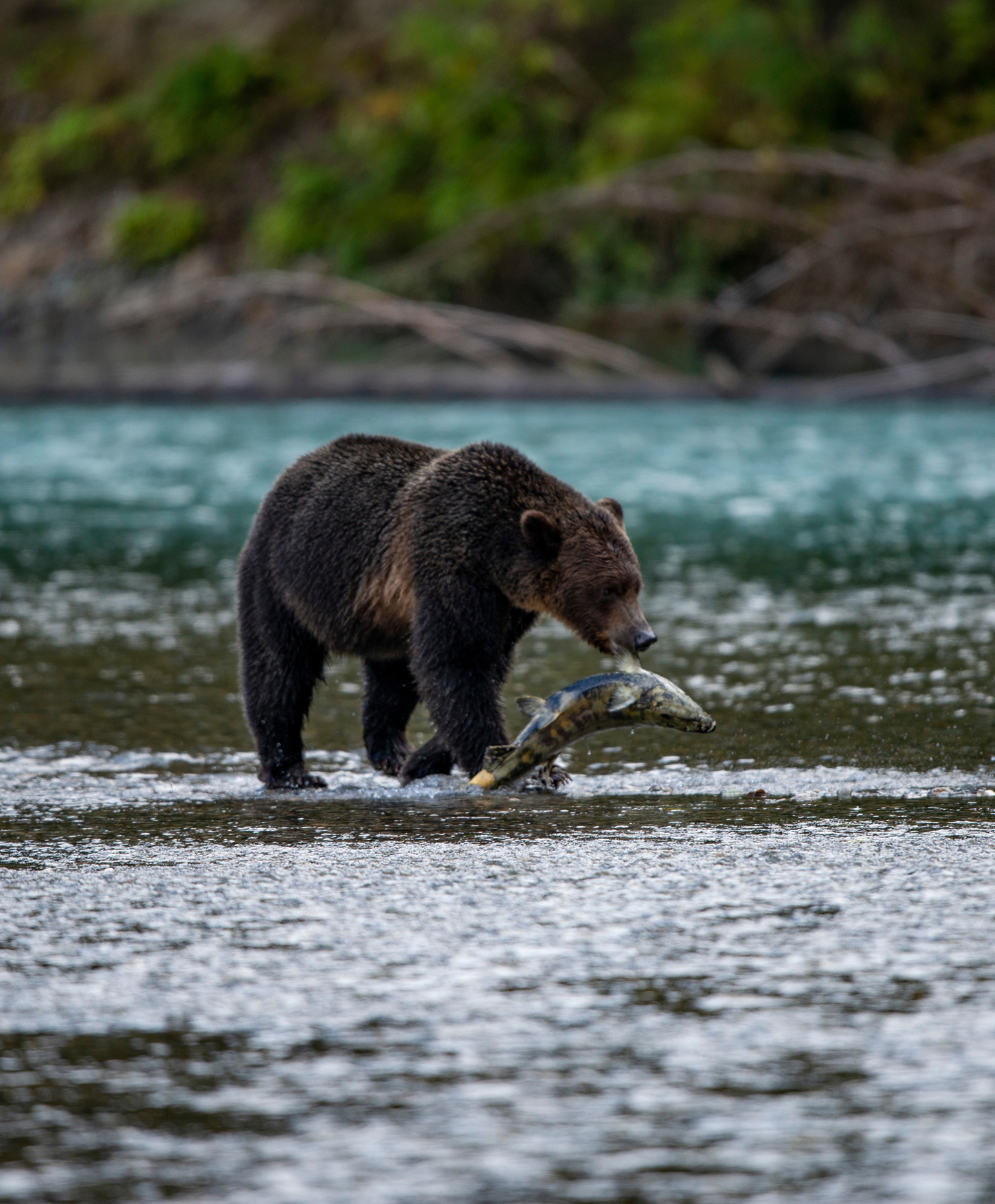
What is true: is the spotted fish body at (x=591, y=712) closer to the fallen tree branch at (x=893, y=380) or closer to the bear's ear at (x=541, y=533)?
the bear's ear at (x=541, y=533)

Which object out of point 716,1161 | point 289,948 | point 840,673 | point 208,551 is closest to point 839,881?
point 289,948

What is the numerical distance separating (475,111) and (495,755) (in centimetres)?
2290

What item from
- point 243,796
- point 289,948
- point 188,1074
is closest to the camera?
point 188,1074

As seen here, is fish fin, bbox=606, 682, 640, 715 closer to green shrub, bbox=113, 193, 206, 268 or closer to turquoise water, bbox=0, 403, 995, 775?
turquoise water, bbox=0, 403, 995, 775

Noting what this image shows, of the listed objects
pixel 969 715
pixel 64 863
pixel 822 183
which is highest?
pixel 822 183

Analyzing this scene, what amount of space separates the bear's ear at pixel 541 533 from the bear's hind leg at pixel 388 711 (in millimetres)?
838

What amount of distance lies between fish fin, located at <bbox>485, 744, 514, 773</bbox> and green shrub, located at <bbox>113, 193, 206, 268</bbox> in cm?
2409

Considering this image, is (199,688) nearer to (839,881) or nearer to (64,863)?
(64,863)

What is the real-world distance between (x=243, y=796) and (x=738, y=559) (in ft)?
19.0

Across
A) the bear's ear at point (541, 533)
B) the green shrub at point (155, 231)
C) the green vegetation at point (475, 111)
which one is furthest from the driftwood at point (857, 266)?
the bear's ear at point (541, 533)

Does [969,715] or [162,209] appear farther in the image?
[162,209]

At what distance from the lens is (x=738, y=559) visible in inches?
412

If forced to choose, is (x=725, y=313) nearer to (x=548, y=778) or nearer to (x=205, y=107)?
(x=548, y=778)

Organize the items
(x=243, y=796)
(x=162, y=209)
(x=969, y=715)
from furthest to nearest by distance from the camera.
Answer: (x=162, y=209) < (x=969, y=715) < (x=243, y=796)
